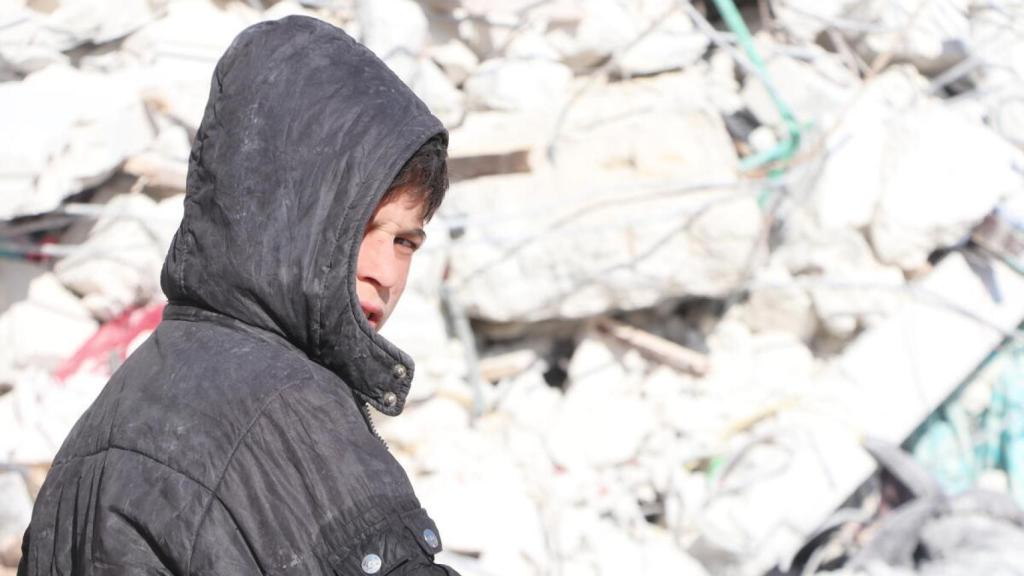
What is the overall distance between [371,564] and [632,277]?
10.5 feet

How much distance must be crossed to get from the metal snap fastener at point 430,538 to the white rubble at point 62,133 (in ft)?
8.51

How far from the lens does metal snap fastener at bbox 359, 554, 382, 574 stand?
1.09 meters

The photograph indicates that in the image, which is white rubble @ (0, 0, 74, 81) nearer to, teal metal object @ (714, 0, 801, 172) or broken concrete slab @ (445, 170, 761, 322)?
broken concrete slab @ (445, 170, 761, 322)

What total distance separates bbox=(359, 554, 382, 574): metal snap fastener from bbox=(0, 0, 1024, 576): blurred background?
2.39 m

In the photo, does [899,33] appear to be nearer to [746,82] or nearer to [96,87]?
[746,82]

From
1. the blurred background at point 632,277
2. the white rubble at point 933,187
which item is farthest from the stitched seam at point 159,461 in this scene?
the white rubble at point 933,187

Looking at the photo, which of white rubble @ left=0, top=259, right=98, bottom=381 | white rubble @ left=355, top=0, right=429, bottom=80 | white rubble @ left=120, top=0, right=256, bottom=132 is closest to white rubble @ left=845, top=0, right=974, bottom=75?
white rubble @ left=355, top=0, right=429, bottom=80

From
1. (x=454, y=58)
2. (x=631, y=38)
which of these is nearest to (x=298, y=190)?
(x=454, y=58)

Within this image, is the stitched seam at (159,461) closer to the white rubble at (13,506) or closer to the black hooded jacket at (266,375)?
the black hooded jacket at (266,375)

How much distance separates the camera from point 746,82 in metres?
5.02

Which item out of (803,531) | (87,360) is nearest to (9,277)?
(87,360)

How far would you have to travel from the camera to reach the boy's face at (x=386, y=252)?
1281 mm

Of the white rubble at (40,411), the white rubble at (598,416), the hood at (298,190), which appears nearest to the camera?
the hood at (298,190)

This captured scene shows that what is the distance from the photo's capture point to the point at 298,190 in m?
1.19
